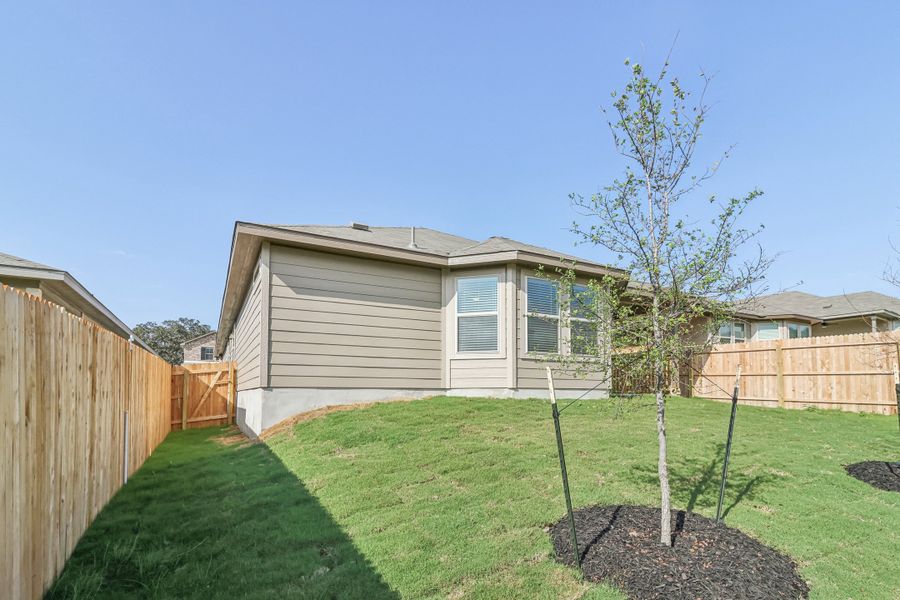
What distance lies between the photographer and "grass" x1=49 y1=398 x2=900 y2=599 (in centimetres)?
307

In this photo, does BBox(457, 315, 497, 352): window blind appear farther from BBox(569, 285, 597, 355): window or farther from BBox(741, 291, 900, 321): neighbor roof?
BBox(741, 291, 900, 321): neighbor roof

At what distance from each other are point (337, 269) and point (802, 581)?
8.08m

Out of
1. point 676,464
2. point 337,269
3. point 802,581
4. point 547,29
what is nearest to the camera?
point 802,581

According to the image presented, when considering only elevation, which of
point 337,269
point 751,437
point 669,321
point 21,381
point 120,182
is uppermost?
point 120,182

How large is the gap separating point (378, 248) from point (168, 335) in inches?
2333

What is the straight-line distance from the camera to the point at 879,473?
5332 millimetres

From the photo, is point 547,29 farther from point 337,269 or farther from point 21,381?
point 21,381

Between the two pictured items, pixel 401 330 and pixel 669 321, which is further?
pixel 401 330

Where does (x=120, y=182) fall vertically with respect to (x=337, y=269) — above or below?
above

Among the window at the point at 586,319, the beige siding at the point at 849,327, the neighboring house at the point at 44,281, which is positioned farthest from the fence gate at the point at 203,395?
the beige siding at the point at 849,327

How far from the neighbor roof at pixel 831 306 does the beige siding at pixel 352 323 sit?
1261 cm

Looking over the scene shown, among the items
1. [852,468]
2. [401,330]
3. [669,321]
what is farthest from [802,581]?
[401,330]

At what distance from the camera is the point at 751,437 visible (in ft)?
23.4

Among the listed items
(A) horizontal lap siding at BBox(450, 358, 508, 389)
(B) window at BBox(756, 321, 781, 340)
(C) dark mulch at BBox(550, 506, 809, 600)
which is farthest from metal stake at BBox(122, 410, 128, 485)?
(B) window at BBox(756, 321, 781, 340)
